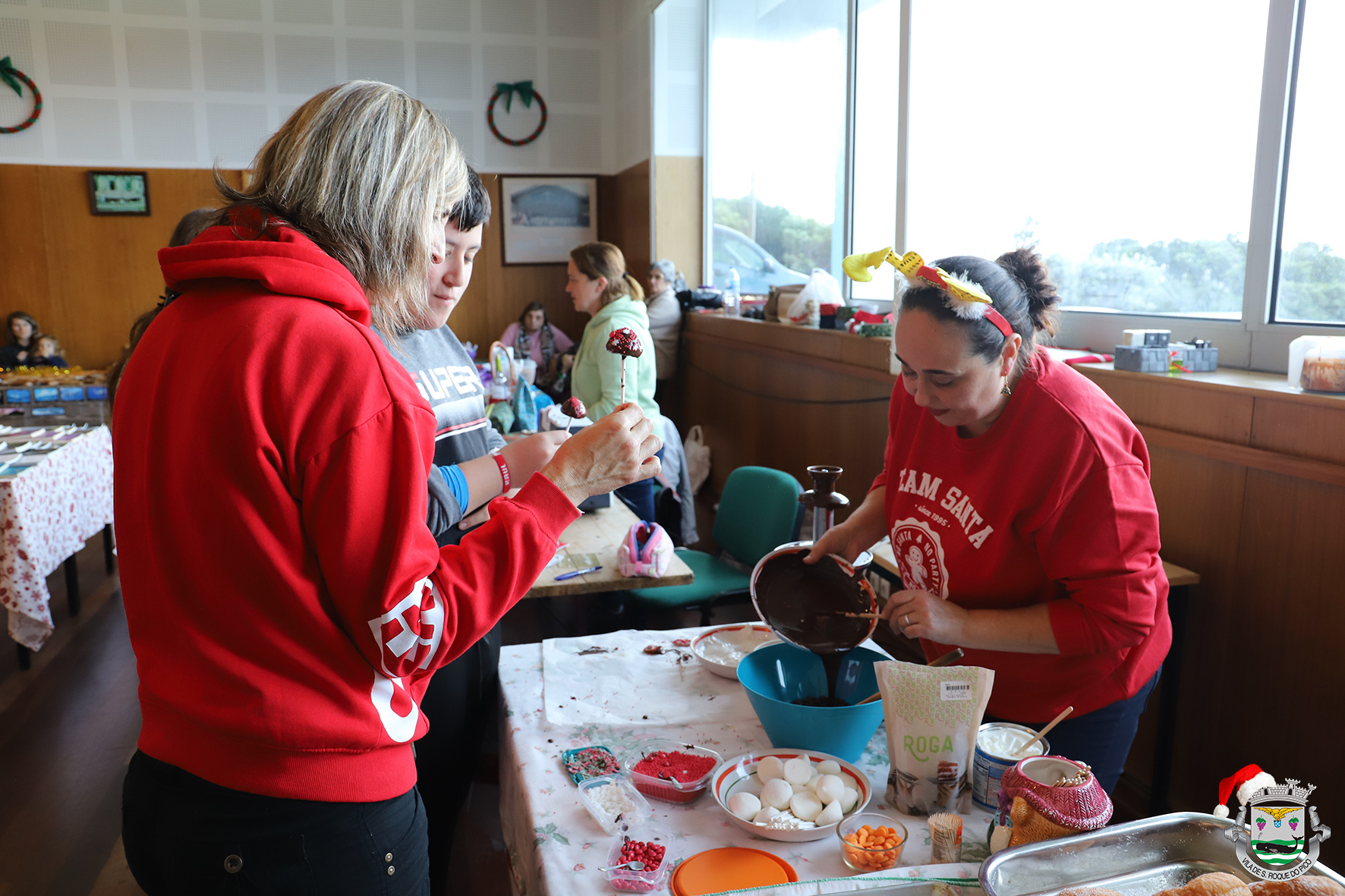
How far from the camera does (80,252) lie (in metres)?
7.32

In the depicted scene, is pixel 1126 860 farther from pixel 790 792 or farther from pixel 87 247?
pixel 87 247

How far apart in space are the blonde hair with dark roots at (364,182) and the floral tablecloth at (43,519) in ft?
9.33

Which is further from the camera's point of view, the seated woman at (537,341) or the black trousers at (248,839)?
the seated woman at (537,341)

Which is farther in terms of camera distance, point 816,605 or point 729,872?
point 816,605

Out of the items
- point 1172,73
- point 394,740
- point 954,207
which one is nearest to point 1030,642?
point 394,740

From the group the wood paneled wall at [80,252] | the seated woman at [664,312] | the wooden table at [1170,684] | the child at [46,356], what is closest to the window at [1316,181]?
the wooden table at [1170,684]

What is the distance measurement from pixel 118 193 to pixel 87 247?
533mm

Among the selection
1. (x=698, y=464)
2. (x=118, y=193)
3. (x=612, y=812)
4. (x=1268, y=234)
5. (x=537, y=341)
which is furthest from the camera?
(x=537, y=341)

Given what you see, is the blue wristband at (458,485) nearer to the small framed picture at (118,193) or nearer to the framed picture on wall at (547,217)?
the framed picture on wall at (547,217)

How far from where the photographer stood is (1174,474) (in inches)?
84.5

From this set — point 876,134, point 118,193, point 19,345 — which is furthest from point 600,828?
point 118,193

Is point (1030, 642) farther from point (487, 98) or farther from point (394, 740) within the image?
point (487, 98)

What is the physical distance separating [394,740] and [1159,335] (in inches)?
80.6

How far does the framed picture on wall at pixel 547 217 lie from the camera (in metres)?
8.10
